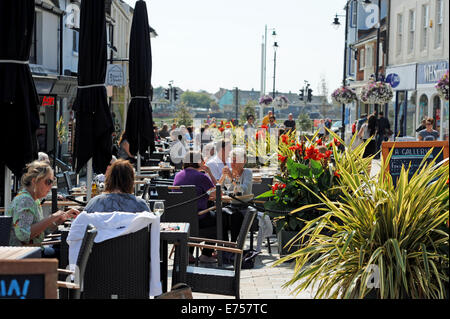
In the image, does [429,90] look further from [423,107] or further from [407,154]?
[407,154]

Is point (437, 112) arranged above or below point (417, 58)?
below

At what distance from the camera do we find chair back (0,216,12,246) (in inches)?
232

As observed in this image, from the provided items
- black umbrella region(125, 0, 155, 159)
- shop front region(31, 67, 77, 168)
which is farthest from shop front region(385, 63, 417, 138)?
black umbrella region(125, 0, 155, 159)

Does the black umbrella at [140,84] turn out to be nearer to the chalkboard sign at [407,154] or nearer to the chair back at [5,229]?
the chalkboard sign at [407,154]

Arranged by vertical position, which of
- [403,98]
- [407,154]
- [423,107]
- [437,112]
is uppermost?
[403,98]

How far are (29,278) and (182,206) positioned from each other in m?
5.36

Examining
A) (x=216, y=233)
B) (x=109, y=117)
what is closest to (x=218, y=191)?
(x=216, y=233)

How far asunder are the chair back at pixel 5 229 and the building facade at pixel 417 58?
23902 mm

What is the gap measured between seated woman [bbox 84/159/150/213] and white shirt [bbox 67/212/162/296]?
586mm

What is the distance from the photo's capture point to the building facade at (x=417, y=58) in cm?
3180

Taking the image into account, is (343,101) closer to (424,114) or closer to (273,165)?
(424,114)

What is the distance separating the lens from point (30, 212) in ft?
21.0

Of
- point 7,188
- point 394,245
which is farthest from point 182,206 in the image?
point 394,245

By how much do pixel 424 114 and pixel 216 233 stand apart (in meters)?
26.5
